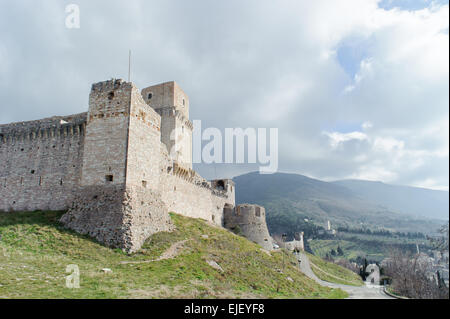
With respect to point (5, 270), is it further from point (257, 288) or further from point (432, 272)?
point (432, 272)

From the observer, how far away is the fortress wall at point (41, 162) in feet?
74.0

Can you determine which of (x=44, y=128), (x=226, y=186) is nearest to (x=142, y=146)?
(x=44, y=128)

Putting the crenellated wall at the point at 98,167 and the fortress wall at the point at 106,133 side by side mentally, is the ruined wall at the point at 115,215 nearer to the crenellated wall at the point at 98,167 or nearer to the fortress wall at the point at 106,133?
the crenellated wall at the point at 98,167

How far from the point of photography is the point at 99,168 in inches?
795

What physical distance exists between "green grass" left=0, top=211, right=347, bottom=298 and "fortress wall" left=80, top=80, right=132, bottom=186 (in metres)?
4.04

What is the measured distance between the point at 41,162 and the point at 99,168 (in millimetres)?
7185

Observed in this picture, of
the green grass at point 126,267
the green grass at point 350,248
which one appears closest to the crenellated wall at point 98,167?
the green grass at point 126,267

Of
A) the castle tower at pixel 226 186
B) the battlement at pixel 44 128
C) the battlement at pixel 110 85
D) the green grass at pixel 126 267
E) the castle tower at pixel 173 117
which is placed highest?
the castle tower at pixel 173 117

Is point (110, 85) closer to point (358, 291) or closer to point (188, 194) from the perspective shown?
point (188, 194)

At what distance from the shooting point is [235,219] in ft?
141

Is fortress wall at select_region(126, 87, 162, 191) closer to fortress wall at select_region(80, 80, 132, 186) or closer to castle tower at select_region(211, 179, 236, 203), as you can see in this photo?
fortress wall at select_region(80, 80, 132, 186)

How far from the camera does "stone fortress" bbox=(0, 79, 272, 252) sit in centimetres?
1894

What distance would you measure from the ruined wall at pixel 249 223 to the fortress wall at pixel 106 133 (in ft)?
83.5
